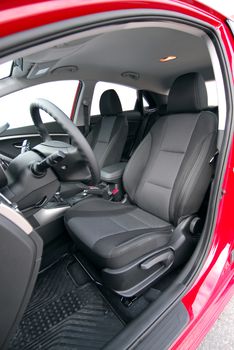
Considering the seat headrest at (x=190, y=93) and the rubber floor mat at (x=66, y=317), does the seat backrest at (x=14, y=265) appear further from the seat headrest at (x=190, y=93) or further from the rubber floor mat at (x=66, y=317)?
the seat headrest at (x=190, y=93)

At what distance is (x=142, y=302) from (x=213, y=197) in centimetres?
66

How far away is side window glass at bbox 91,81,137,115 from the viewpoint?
2674 mm

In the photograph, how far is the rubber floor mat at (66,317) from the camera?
117 centimetres

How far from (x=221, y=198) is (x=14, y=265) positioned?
0.84 metres

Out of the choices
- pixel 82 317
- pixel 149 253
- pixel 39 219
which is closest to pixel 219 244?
pixel 149 253

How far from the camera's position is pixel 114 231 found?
128cm

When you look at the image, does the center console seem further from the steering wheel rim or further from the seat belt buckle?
the steering wheel rim

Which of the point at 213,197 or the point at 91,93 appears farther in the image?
the point at 91,93

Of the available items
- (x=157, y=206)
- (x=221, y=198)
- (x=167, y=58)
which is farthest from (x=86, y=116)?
(x=221, y=198)

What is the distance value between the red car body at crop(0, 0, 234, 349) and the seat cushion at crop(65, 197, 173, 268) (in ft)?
0.88

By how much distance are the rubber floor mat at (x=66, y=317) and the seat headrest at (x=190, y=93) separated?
1.23 m

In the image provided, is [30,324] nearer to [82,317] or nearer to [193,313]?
[82,317]

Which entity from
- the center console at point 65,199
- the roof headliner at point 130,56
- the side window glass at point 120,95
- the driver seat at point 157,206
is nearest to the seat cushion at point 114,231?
the driver seat at point 157,206

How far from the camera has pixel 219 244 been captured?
1101mm
